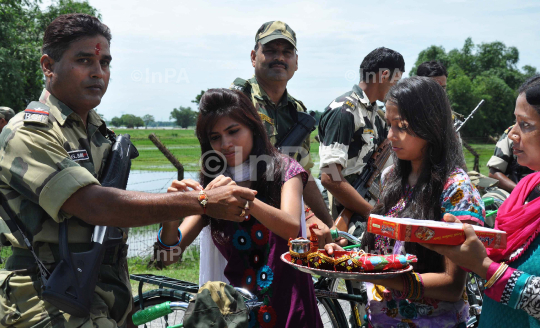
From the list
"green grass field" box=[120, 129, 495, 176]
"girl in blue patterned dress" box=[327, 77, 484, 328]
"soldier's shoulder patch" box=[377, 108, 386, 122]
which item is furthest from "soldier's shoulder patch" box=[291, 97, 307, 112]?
"green grass field" box=[120, 129, 495, 176]

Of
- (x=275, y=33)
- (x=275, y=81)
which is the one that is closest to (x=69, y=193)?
(x=275, y=81)

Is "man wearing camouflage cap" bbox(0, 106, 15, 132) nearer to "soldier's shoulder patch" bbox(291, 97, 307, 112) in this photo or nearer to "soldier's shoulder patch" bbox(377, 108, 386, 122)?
"soldier's shoulder patch" bbox(291, 97, 307, 112)

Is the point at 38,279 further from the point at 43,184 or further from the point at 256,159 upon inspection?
the point at 256,159

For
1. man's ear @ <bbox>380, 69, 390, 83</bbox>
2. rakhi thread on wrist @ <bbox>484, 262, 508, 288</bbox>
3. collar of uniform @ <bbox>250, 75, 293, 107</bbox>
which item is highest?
man's ear @ <bbox>380, 69, 390, 83</bbox>

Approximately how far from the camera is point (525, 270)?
6.31 ft

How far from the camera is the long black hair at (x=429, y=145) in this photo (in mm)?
2262

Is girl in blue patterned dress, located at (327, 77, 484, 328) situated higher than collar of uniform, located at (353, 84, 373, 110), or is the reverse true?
collar of uniform, located at (353, 84, 373, 110)

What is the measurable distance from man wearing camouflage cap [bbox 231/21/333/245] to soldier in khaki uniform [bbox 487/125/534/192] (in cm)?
312

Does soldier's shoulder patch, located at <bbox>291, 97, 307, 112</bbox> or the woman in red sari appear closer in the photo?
the woman in red sari

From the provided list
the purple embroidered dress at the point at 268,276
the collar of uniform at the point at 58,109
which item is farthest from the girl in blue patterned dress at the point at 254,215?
the collar of uniform at the point at 58,109

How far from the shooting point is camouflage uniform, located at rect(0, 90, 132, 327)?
196 cm

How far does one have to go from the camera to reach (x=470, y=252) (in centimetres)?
182

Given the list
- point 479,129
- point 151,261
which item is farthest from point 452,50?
point 151,261

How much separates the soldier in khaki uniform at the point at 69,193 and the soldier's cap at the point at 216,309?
400mm
